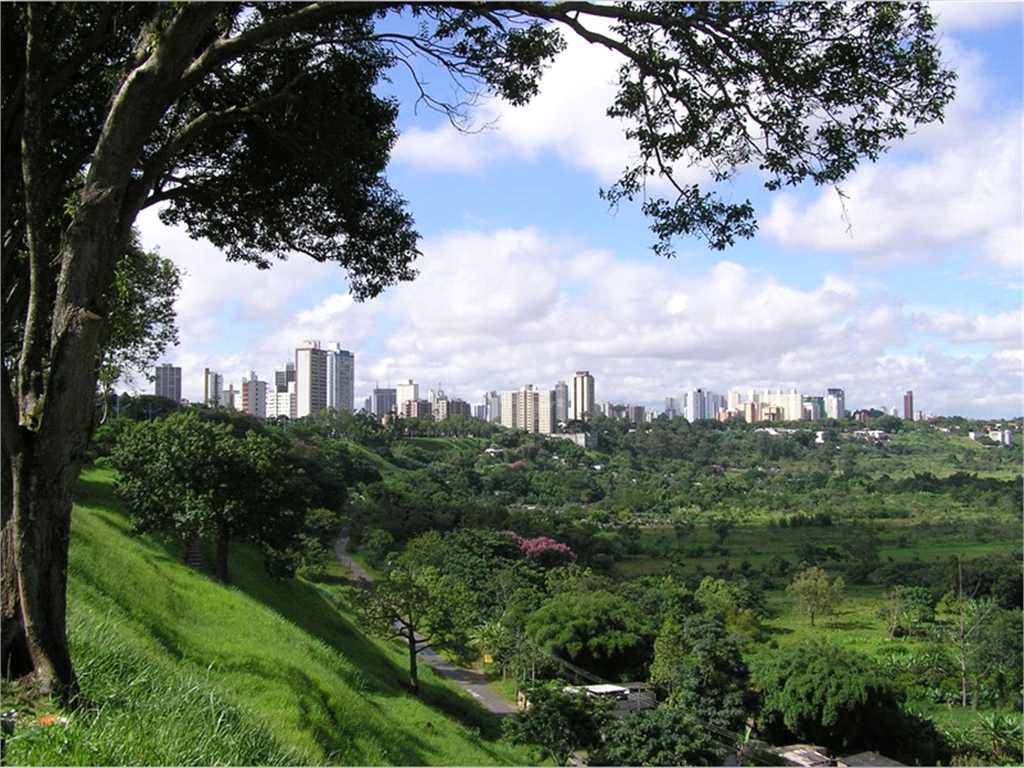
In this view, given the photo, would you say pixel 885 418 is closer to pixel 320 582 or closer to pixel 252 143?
pixel 320 582

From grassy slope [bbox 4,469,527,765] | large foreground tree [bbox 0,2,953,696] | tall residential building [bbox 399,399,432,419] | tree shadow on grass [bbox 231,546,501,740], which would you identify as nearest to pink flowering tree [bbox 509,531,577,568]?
tree shadow on grass [bbox 231,546,501,740]

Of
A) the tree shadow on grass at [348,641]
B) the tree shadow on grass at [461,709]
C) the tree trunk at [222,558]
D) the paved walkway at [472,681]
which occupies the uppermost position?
the tree trunk at [222,558]

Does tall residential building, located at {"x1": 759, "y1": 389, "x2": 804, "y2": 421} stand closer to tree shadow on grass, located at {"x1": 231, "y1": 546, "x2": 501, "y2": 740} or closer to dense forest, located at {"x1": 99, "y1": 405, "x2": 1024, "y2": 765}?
dense forest, located at {"x1": 99, "y1": 405, "x2": 1024, "y2": 765}

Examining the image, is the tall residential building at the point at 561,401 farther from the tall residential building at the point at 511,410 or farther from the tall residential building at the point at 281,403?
the tall residential building at the point at 281,403

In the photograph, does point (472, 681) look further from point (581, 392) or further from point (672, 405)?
point (672, 405)

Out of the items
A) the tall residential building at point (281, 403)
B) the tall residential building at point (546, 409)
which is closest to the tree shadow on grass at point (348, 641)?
the tall residential building at point (281, 403)

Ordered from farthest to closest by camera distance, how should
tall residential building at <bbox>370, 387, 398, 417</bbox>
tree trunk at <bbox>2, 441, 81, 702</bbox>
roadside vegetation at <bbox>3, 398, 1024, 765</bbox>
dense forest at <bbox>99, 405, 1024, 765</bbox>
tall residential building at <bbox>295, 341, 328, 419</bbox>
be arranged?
1. tall residential building at <bbox>370, 387, 398, 417</bbox>
2. tall residential building at <bbox>295, 341, 328, 419</bbox>
3. dense forest at <bbox>99, 405, 1024, 765</bbox>
4. roadside vegetation at <bbox>3, 398, 1024, 765</bbox>
5. tree trunk at <bbox>2, 441, 81, 702</bbox>

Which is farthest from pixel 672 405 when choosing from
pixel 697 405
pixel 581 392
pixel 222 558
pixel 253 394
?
pixel 222 558
